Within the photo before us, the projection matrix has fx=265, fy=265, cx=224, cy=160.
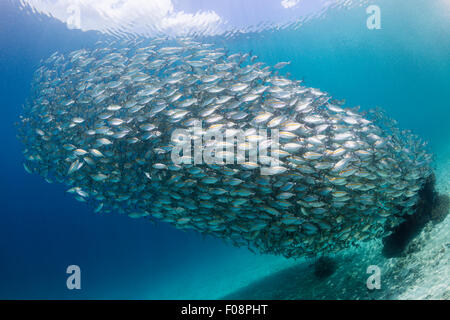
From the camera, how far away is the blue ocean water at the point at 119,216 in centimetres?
1839

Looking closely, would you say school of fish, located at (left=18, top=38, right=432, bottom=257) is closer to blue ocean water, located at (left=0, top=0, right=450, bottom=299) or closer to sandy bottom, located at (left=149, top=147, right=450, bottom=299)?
sandy bottom, located at (left=149, top=147, right=450, bottom=299)

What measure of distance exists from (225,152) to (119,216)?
132 ft

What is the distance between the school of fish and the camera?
5438mm

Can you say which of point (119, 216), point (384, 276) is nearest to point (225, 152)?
point (384, 276)

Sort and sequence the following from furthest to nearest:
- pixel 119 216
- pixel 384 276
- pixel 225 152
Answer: pixel 119 216 < pixel 384 276 < pixel 225 152

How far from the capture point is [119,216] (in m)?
40.8

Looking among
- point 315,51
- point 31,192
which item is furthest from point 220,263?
point 315,51

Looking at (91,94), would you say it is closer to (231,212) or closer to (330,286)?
(231,212)

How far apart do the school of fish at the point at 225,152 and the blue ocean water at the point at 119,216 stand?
25.8 feet

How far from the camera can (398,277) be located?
5.92 metres

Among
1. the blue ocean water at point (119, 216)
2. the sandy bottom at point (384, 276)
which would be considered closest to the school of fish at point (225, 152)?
the sandy bottom at point (384, 276)

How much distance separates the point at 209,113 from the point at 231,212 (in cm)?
223

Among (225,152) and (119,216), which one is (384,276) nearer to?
(225,152)

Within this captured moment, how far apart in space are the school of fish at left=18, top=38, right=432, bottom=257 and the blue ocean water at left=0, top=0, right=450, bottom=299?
310 inches
